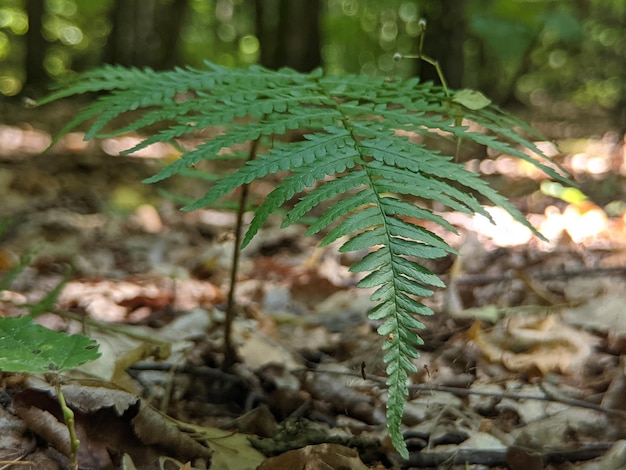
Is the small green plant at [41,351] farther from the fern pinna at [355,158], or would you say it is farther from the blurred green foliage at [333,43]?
the blurred green foliage at [333,43]

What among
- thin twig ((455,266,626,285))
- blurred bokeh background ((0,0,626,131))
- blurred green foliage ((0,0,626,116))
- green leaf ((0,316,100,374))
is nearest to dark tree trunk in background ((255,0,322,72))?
blurred bokeh background ((0,0,626,131))

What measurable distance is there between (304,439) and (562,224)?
247cm

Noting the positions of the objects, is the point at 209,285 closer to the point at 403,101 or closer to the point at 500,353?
the point at 500,353

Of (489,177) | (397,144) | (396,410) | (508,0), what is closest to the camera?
(396,410)

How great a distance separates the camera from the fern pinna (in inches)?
34.9

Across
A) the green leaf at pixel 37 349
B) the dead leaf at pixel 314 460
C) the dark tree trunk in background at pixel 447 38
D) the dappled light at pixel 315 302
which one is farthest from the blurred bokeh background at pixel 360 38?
the dead leaf at pixel 314 460

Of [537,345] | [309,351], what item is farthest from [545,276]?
[309,351]

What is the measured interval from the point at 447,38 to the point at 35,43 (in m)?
7.51

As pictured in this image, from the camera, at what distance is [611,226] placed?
317cm

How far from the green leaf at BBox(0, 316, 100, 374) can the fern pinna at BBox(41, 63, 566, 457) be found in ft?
1.01

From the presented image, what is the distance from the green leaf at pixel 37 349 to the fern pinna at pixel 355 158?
0.31 m

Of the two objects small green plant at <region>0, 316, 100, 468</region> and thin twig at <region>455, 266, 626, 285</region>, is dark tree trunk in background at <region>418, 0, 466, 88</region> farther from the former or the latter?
small green plant at <region>0, 316, 100, 468</region>

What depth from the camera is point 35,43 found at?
32.4 ft

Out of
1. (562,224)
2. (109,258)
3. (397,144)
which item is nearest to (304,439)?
(397,144)
